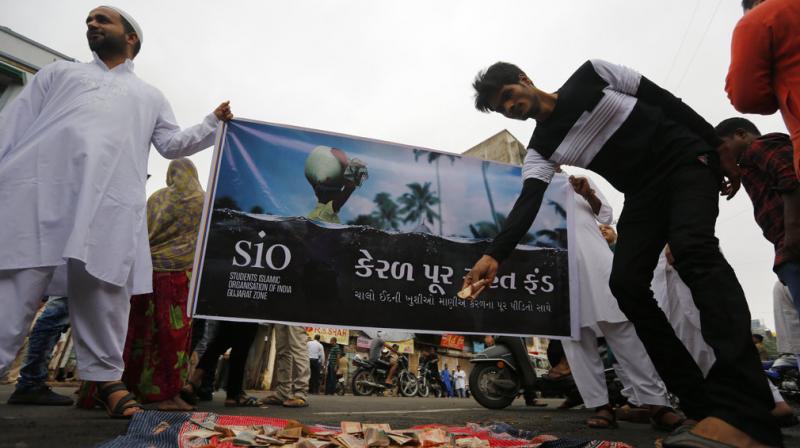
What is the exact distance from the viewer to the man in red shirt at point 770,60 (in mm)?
1398

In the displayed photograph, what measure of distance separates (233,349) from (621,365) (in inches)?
116

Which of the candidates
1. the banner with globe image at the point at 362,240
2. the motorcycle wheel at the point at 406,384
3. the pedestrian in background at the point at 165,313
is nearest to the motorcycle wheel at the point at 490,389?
the banner with globe image at the point at 362,240

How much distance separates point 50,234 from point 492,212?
8.97 feet

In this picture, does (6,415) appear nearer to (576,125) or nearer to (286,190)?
(286,190)

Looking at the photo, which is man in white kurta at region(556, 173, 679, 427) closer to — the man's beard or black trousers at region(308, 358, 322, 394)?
the man's beard

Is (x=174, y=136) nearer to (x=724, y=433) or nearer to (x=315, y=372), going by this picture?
(x=724, y=433)

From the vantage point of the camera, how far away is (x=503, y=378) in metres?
5.29

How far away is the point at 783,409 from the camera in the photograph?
3.00 metres

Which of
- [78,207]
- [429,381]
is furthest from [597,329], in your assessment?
[429,381]

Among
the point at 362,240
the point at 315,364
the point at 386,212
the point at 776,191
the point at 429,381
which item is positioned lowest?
the point at 429,381

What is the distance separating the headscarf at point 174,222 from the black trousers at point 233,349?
0.71 meters

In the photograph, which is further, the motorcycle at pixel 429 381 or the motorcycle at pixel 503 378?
the motorcycle at pixel 429 381

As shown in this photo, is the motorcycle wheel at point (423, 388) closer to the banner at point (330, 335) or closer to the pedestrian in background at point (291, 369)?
the banner at point (330, 335)

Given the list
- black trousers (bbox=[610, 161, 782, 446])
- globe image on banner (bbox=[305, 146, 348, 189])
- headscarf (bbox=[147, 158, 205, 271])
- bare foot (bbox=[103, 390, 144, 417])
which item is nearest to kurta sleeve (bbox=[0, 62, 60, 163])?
headscarf (bbox=[147, 158, 205, 271])
